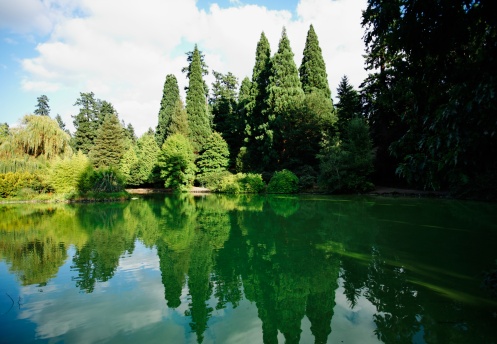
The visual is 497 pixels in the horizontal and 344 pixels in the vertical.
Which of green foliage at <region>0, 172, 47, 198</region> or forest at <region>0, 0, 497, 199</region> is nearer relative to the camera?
forest at <region>0, 0, 497, 199</region>

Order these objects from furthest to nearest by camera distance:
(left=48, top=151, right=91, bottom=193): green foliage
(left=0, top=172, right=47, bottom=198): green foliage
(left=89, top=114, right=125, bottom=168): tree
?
(left=89, top=114, right=125, bottom=168): tree → (left=48, top=151, right=91, bottom=193): green foliage → (left=0, top=172, right=47, bottom=198): green foliage

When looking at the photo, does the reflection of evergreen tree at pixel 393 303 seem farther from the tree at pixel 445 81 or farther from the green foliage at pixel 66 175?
the green foliage at pixel 66 175

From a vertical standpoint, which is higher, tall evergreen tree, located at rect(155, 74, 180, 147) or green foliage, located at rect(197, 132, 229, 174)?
tall evergreen tree, located at rect(155, 74, 180, 147)

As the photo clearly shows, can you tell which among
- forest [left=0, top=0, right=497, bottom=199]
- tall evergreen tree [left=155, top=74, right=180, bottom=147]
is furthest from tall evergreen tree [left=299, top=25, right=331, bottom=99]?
tall evergreen tree [left=155, top=74, right=180, bottom=147]

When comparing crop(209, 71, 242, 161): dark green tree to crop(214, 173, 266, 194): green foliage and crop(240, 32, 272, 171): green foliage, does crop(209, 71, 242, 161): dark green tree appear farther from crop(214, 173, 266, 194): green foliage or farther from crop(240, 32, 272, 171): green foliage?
crop(214, 173, 266, 194): green foliage

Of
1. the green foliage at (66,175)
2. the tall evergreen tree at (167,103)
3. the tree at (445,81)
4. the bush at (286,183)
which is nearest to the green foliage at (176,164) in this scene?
the tall evergreen tree at (167,103)

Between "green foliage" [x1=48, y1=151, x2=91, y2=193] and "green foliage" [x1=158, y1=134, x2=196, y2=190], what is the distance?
10298 mm

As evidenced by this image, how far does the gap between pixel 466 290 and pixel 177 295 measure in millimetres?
4108

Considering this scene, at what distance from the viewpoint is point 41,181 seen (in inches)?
769

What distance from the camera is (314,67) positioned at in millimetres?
31094

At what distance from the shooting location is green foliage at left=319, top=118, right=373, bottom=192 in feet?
66.9

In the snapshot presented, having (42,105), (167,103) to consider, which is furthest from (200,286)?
(42,105)

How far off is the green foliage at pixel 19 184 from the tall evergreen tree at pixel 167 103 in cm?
1911

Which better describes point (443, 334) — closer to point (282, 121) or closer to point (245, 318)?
point (245, 318)
